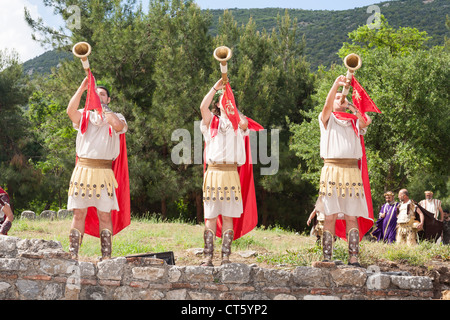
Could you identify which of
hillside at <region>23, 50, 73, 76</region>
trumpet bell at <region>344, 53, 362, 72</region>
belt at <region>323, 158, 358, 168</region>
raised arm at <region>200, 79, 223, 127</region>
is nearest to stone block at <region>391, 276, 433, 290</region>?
belt at <region>323, 158, 358, 168</region>

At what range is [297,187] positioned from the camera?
714 inches

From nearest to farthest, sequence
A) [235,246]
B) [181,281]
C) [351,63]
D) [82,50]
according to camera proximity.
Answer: [181,281] < [82,50] < [351,63] < [235,246]

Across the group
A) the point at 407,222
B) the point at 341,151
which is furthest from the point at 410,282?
the point at 407,222

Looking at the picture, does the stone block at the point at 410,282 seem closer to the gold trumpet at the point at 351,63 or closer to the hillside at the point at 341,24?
the gold trumpet at the point at 351,63

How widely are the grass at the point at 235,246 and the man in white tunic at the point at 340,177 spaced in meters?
0.81

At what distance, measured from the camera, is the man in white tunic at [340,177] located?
5379 millimetres

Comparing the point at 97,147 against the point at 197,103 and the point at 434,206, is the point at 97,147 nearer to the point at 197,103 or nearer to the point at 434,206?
the point at 434,206

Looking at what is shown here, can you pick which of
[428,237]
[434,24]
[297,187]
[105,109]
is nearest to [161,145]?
[297,187]

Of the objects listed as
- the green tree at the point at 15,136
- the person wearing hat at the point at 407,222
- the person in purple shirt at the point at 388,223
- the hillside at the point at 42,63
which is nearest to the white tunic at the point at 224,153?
the person wearing hat at the point at 407,222

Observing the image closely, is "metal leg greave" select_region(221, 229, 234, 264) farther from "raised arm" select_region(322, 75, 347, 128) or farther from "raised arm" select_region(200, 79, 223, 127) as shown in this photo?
"raised arm" select_region(322, 75, 347, 128)

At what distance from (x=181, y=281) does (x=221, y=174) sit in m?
1.21

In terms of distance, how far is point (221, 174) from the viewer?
543cm

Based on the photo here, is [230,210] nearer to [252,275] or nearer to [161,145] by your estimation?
[252,275]

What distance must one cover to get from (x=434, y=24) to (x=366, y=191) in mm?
33971
